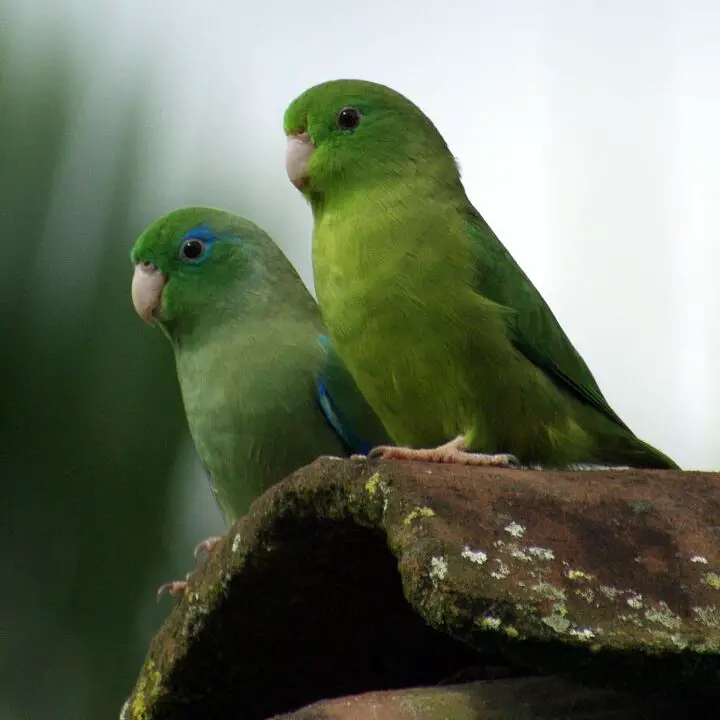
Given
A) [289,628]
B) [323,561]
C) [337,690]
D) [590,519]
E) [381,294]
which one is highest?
[381,294]

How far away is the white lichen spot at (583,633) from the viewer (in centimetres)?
153

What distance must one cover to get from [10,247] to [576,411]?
2.90 metres

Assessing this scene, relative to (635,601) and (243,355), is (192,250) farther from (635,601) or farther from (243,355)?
(635,601)

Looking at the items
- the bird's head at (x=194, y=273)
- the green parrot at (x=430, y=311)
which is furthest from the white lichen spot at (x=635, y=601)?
the bird's head at (x=194, y=273)

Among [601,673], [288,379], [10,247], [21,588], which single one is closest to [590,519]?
[601,673]

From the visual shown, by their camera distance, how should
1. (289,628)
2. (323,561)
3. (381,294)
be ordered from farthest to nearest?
(381,294) → (289,628) → (323,561)

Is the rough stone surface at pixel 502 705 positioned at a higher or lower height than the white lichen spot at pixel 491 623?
lower

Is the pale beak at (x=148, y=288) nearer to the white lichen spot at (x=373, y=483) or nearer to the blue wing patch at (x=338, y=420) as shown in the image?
the blue wing patch at (x=338, y=420)

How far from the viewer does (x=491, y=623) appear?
5.03ft

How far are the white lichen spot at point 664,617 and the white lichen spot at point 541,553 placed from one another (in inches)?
5.8

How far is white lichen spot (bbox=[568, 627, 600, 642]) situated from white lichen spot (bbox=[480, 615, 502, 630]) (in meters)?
0.08

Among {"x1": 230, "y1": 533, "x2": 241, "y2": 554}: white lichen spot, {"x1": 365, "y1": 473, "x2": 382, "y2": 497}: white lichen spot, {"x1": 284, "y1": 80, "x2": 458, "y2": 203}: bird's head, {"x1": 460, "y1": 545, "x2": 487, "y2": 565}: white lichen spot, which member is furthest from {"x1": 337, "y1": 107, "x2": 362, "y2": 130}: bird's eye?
{"x1": 460, "y1": 545, "x2": 487, "y2": 565}: white lichen spot

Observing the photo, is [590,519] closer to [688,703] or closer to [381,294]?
[688,703]

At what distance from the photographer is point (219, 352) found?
11.7ft
